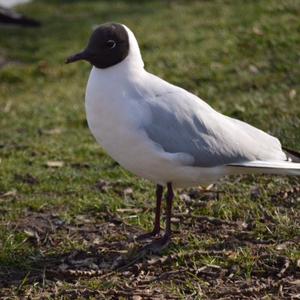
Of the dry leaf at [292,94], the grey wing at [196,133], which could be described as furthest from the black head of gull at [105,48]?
the dry leaf at [292,94]

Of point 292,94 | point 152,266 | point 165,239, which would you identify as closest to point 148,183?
point 165,239

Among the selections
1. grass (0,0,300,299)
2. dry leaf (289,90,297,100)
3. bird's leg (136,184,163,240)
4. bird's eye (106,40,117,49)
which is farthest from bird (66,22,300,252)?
dry leaf (289,90,297,100)

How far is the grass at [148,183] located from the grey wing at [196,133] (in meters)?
0.47

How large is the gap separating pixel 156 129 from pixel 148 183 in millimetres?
1431

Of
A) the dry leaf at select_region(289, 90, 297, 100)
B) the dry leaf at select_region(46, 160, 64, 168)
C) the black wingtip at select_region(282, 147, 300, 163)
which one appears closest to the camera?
the black wingtip at select_region(282, 147, 300, 163)

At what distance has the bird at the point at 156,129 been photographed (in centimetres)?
440

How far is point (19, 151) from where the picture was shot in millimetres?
6703

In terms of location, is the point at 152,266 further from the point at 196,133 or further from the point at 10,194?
the point at 10,194

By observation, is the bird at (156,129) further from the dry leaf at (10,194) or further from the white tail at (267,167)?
the dry leaf at (10,194)

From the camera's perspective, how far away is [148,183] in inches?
229

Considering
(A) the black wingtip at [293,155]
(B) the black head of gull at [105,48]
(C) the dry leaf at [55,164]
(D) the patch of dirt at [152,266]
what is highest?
(B) the black head of gull at [105,48]

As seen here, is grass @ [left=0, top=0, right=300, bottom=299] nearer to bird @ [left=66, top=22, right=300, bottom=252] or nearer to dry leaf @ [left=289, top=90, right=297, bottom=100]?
Answer: dry leaf @ [left=289, top=90, right=297, bottom=100]

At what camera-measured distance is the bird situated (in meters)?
4.40

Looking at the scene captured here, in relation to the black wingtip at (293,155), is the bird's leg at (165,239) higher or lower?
lower
